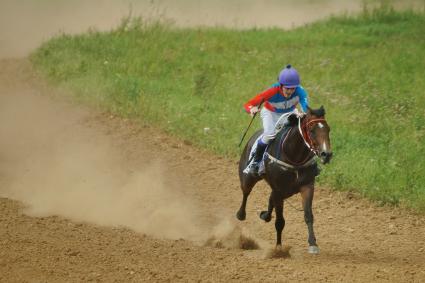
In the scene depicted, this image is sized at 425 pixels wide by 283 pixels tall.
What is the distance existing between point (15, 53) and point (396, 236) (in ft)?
51.4

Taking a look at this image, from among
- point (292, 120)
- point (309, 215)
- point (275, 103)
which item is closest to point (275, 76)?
point (275, 103)

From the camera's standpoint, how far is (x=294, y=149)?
38.1 ft

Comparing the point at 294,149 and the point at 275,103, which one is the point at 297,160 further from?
the point at 275,103

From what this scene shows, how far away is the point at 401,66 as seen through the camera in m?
22.2

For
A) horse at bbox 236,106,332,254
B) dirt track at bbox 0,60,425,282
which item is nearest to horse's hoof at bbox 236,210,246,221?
dirt track at bbox 0,60,425,282

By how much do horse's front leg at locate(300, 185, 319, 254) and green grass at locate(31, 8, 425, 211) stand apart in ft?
10.5

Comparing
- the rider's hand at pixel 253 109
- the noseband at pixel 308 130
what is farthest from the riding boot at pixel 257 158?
the noseband at pixel 308 130

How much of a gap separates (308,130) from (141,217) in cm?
417

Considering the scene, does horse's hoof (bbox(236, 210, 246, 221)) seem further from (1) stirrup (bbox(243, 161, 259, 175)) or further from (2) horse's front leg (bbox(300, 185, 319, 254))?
(2) horse's front leg (bbox(300, 185, 319, 254))

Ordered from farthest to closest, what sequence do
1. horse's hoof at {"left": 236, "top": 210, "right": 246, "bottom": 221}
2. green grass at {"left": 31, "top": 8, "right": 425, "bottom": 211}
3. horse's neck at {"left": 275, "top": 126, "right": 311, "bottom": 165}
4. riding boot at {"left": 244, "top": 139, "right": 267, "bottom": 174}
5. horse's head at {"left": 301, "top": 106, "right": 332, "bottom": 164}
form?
1. green grass at {"left": 31, "top": 8, "right": 425, "bottom": 211}
2. horse's hoof at {"left": 236, "top": 210, "right": 246, "bottom": 221}
3. riding boot at {"left": 244, "top": 139, "right": 267, "bottom": 174}
4. horse's neck at {"left": 275, "top": 126, "right": 311, "bottom": 165}
5. horse's head at {"left": 301, "top": 106, "right": 332, "bottom": 164}

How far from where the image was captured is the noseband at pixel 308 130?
36.1 feet

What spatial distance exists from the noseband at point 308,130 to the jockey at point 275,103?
1.48ft

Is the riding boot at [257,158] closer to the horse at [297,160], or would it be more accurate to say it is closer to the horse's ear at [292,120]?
the horse at [297,160]

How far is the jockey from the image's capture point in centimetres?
1181
